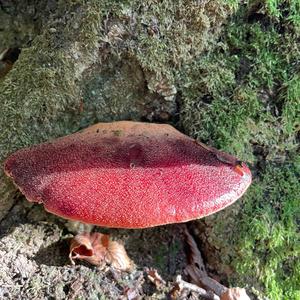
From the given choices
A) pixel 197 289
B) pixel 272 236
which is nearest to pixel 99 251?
pixel 197 289

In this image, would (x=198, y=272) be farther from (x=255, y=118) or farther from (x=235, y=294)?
(x=255, y=118)

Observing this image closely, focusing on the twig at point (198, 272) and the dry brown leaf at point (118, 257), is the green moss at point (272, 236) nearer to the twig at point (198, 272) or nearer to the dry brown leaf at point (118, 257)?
the twig at point (198, 272)

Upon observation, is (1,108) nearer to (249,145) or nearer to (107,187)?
(107,187)

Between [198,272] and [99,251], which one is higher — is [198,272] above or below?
below

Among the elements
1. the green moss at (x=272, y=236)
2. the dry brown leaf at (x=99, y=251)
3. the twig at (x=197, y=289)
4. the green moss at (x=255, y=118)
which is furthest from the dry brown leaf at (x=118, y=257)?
the green moss at (x=272, y=236)

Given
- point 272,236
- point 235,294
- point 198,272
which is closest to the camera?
point 235,294

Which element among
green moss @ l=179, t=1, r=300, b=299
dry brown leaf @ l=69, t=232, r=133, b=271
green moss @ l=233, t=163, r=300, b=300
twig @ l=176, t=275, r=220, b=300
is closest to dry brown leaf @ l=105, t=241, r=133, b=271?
dry brown leaf @ l=69, t=232, r=133, b=271
